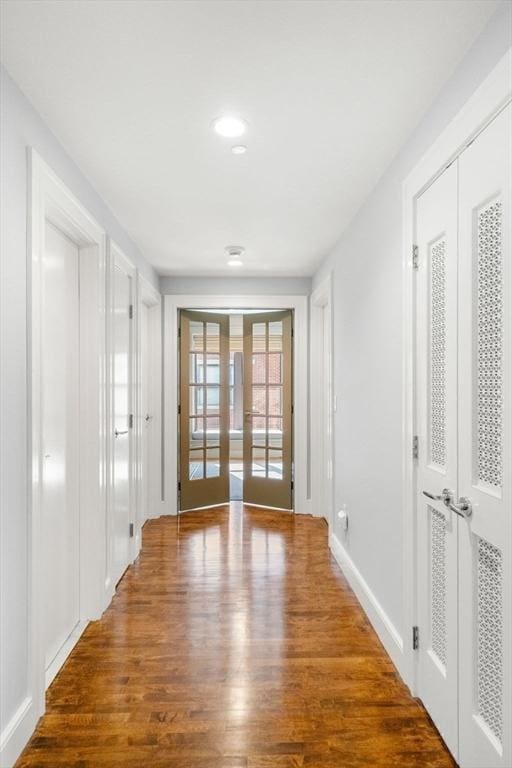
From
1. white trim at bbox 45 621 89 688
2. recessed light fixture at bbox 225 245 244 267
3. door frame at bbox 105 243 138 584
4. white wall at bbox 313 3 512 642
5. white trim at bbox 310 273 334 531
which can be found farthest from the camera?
white trim at bbox 310 273 334 531

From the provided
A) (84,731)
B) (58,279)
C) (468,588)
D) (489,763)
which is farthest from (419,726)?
(58,279)

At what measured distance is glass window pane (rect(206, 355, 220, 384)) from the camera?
16.9ft

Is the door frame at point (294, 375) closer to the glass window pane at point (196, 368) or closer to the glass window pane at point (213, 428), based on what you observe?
the glass window pane at point (196, 368)

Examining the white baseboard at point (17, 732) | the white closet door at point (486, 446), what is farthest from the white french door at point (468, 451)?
the white baseboard at point (17, 732)

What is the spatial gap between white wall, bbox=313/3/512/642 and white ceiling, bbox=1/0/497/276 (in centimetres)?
9

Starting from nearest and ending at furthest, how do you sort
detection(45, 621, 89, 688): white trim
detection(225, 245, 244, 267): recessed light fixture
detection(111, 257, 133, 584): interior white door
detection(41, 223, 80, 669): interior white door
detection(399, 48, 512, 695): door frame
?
1. detection(399, 48, 512, 695): door frame
2. detection(45, 621, 89, 688): white trim
3. detection(41, 223, 80, 669): interior white door
4. detection(111, 257, 133, 584): interior white door
5. detection(225, 245, 244, 267): recessed light fixture

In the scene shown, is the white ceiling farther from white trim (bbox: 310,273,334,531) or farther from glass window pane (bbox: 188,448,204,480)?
glass window pane (bbox: 188,448,204,480)

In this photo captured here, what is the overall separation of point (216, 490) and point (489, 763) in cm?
398

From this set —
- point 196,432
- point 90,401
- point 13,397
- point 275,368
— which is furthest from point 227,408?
point 13,397

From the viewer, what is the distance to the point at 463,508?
5.20 ft

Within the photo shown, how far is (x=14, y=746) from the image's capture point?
1656 millimetres

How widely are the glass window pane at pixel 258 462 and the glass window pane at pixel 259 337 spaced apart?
1090 mm

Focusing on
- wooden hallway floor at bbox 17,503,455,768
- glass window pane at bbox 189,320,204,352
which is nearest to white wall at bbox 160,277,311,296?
glass window pane at bbox 189,320,204,352

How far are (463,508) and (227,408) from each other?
12.9 feet
